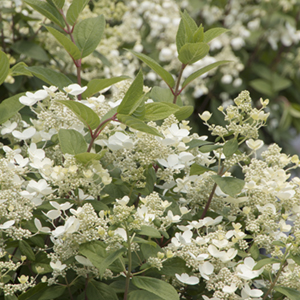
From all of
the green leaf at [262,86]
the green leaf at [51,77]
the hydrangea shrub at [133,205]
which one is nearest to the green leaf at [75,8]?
the hydrangea shrub at [133,205]

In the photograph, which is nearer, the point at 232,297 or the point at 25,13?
the point at 232,297

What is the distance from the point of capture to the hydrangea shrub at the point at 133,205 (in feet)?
1.79

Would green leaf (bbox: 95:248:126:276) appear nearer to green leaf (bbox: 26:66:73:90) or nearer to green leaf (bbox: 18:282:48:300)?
green leaf (bbox: 18:282:48:300)

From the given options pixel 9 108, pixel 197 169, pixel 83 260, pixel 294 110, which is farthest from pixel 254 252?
pixel 294 110

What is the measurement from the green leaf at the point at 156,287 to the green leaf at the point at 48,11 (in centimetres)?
48

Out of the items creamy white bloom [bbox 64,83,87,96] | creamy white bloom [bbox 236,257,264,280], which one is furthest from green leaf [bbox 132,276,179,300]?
creamy white bloom [bbox 64,83,87,96]

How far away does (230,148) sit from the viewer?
0.61m

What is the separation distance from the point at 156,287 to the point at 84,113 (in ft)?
0.86

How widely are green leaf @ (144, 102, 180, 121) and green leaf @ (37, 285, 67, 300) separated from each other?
29cm

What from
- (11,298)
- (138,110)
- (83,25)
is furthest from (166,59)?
(11,298)

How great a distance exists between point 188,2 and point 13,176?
2121 mm

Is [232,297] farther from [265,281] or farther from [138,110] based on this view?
[138,110]

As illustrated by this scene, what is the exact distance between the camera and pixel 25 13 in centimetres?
144

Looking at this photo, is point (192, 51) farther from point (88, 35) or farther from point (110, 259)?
point (110, 259)
